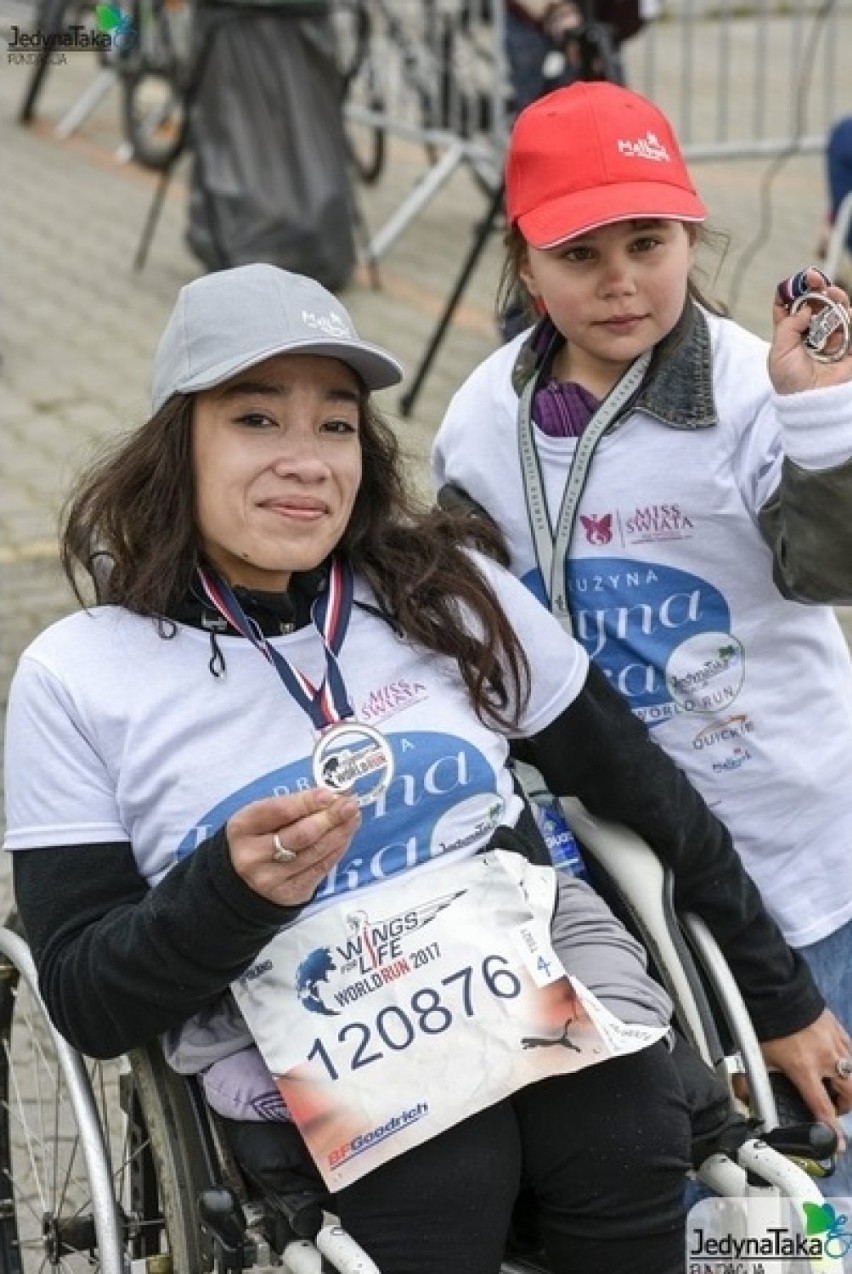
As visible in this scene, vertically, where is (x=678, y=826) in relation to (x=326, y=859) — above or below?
below

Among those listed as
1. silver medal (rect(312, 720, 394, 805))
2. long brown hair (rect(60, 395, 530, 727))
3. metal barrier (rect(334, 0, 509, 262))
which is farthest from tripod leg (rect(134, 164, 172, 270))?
silver medal (rect(312, 720, 394, 805))

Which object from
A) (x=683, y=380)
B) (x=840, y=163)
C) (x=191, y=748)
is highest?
(x=683, y=380)

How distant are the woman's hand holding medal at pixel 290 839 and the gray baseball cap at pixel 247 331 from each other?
1.76 feet

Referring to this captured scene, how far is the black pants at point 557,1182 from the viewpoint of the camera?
2.54 meters

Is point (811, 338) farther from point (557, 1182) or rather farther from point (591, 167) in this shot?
point (557, 1182)

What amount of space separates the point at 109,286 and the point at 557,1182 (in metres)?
7.14

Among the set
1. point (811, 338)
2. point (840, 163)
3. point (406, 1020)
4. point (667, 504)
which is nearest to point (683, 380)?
point (667, 504)

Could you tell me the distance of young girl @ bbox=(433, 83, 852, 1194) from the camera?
118 inches

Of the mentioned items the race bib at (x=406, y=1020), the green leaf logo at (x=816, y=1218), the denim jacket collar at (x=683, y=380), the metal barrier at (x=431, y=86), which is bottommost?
the metal barrier at (x=431, y=86)

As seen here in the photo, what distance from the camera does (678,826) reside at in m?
2.92

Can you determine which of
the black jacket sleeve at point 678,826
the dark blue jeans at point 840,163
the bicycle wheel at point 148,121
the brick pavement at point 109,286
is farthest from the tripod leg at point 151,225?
the black jacket sleeve at point 678,826

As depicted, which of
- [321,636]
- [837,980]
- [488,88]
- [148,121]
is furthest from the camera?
[148,121]

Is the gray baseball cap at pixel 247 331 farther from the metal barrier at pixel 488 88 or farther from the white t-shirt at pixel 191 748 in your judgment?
the metal barrier at pixel 488 88

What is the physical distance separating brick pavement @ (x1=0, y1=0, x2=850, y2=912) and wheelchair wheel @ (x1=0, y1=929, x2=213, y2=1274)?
54.0 inches
